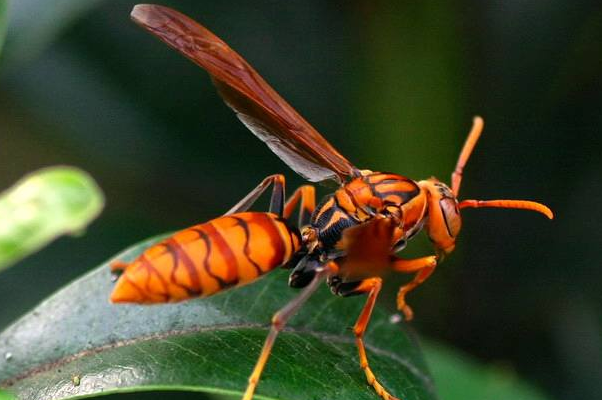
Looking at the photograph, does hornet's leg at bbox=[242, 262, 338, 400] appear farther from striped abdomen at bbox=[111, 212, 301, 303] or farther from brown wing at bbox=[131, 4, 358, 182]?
brown wing at bbox=[131, 4, 358, 182]

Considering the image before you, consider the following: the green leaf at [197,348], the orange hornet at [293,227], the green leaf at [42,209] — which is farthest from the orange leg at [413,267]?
the green leaf at [42,209]

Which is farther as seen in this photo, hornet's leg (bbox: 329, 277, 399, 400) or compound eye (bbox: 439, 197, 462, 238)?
compound eye (bbox: 439, 197, 462, 238)

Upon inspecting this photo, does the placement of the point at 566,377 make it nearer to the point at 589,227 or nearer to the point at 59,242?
the point at 589,227

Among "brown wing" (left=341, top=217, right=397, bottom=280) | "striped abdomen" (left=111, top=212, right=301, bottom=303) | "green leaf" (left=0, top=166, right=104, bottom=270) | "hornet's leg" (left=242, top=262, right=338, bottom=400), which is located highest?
"green leaf" (left=0, top=166, right=104, bottom=270)

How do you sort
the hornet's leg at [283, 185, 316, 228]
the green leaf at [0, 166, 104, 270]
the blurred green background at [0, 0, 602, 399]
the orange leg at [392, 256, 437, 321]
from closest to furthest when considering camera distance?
the green leaf at [0, 166, 104, 270] < the orange leg at [392, 256, 437, 321] < the hornet's leg at [283, 185, 316, 228] < the blurred green background at [0, 0, 602, 399]

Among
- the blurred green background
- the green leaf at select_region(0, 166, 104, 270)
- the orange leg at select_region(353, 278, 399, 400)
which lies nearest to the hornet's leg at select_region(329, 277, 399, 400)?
the orange leg at select_region(353, 278, 399, 400)

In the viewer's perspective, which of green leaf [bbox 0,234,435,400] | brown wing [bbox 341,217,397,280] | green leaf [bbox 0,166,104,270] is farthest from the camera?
brown wing [bbox 341,217,397,280]

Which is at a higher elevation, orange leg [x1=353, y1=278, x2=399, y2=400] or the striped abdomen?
the striped abdomen

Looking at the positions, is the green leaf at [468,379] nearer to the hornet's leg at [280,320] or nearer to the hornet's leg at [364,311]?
the hornet's leg at [364,311]
